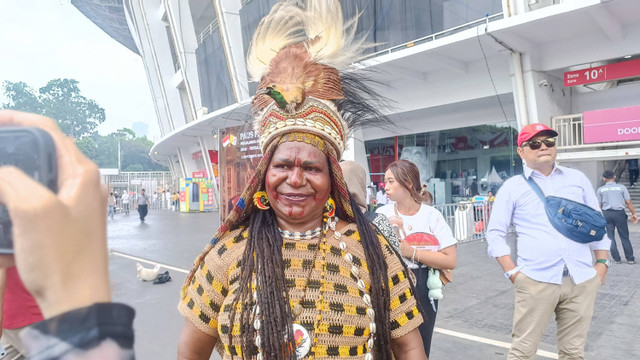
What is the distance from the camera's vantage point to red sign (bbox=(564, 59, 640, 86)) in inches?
375

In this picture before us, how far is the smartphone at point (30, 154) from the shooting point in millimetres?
426

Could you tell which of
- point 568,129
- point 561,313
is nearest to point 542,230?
point 561,313

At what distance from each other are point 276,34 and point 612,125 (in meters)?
11.1

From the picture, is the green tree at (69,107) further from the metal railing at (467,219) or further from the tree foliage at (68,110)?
the metal railing at (467,219)

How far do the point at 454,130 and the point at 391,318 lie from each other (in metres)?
15.1

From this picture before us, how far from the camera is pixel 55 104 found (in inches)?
19.1

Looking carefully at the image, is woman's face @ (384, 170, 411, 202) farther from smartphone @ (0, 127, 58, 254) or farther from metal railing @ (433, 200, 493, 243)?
metal railing @ (433, 200, 493, 243)

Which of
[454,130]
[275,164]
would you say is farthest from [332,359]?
[454,130]

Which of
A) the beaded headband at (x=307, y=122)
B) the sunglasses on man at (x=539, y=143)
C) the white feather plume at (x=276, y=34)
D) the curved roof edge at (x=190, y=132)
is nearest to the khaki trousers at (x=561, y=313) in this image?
the sunglasses on man at (x=539, y=143)

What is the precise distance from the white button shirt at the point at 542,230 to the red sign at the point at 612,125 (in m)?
8.89

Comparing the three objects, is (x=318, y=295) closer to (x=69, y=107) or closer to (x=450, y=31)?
(x=69, y=107)

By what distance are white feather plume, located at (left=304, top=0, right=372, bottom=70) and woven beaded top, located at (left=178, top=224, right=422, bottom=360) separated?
0.70 meters

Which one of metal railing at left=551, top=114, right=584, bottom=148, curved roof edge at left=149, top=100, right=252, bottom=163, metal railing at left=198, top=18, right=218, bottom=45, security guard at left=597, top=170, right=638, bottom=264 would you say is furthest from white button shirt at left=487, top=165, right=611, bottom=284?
metal railing at left=198, top=18, right=218, bottom=45

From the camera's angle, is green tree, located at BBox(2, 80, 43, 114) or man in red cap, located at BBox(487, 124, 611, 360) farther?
man in red cap, located at BBox(487, 124, 611, 360)
